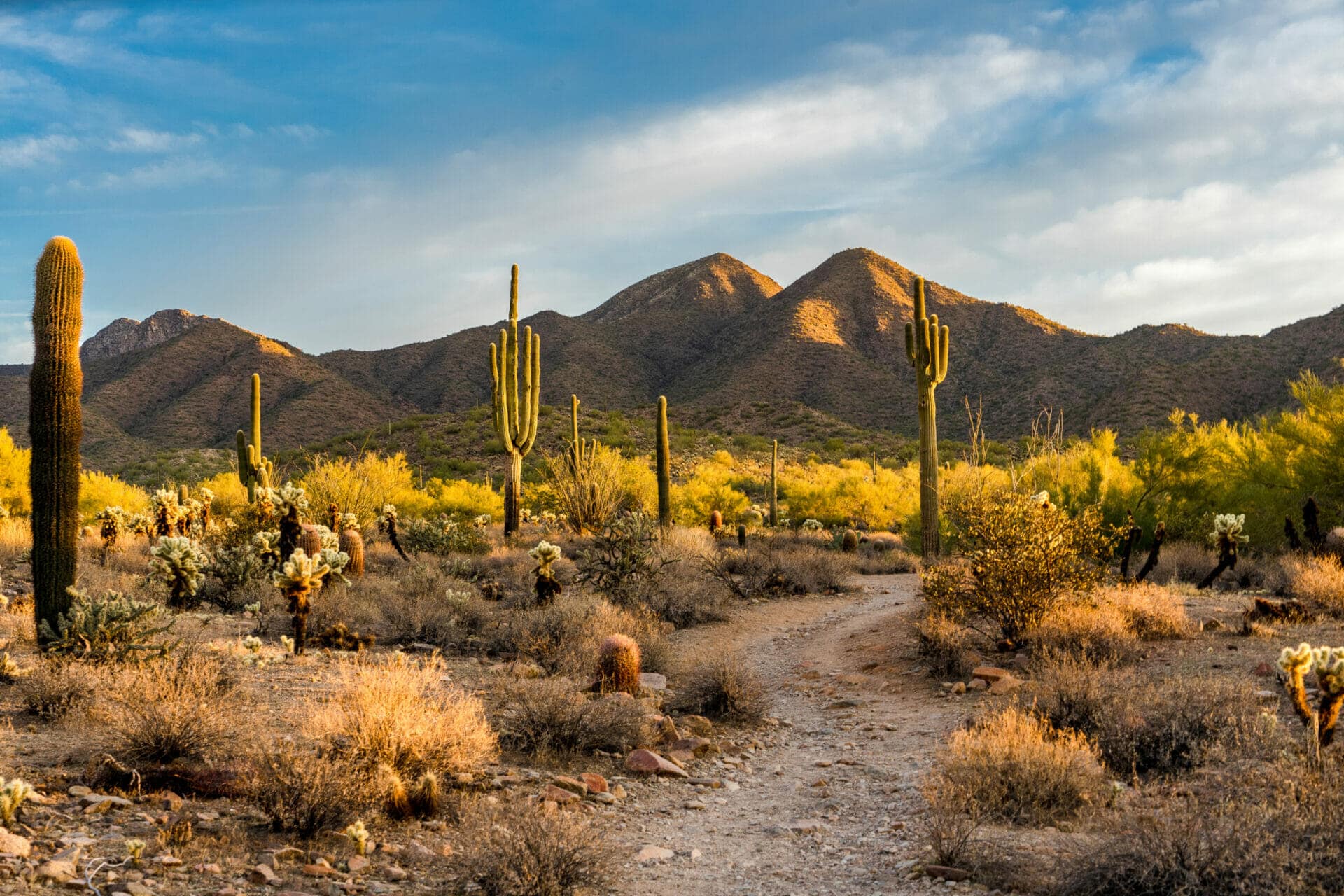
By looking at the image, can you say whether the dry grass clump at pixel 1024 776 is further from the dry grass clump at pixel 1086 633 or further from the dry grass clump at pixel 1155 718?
the dry grass clump at pixel 1086 633

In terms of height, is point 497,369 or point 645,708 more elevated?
point 497,369

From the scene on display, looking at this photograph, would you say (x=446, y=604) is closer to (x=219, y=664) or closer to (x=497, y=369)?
(x=219, y=664)

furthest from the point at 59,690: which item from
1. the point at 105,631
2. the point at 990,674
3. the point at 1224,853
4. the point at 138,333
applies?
the point at 138,333

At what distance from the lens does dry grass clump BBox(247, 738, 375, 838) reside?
194 inches

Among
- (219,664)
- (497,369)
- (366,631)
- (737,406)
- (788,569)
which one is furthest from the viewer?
(737,406)

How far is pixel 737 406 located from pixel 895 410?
10213 millimetres

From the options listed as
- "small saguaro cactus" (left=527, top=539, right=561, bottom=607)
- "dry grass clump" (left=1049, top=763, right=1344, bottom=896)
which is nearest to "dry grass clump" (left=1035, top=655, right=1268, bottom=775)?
"dry grass clump" (left=1049, top=763, right=1344, bottom=896)

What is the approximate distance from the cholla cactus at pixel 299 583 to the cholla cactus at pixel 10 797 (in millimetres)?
4422

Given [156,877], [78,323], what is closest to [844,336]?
[78,323]

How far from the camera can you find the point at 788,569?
696 inches

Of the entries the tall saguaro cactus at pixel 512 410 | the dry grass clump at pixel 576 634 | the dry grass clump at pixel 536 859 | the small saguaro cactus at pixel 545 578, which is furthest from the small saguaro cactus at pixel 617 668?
the tall saguaro cactus at pixel 512 410

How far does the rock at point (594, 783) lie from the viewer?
6160mm

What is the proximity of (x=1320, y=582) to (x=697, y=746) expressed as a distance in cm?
843

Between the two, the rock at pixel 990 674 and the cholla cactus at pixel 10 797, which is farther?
the rock at pixel 990 674
